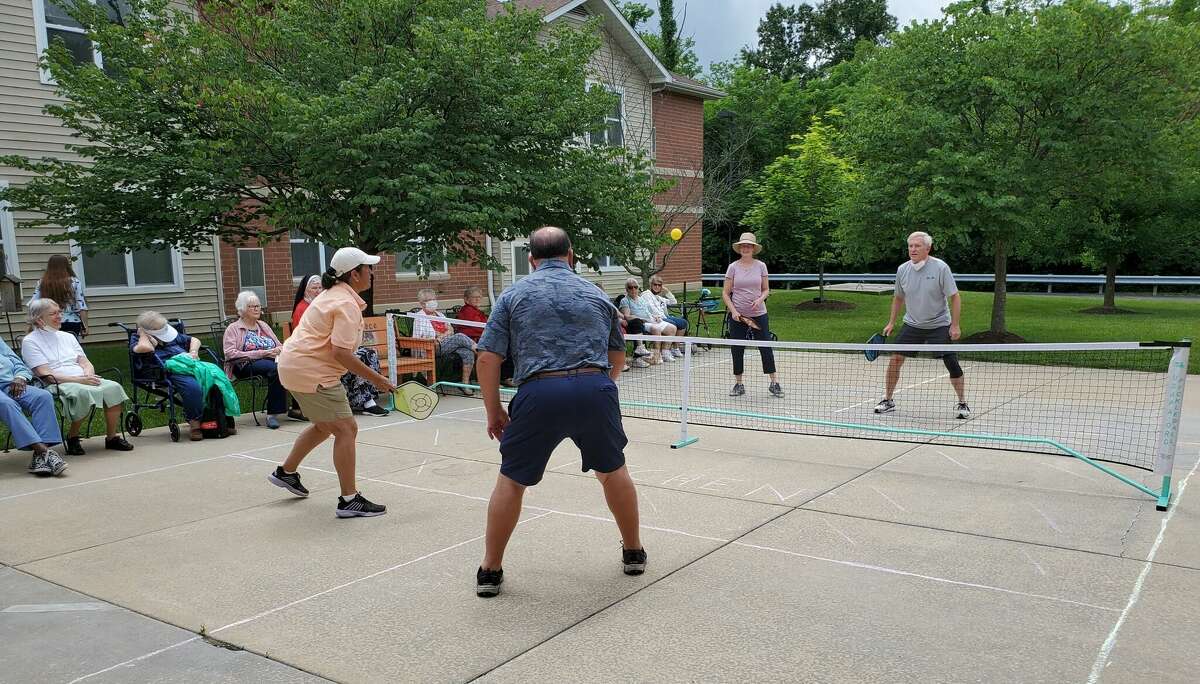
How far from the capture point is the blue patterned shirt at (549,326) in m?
4.05

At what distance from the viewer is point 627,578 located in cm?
445

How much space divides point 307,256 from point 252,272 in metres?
1.55

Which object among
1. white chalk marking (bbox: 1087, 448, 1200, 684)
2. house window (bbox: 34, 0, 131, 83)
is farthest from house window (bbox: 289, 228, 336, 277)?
white chalk marking (bbox: 1087, 448, 1200, 684)

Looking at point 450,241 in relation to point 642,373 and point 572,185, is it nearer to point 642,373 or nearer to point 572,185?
point 572,185

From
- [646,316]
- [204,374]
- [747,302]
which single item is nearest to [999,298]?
[646,316]

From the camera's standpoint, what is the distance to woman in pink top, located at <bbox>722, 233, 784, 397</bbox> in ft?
33.0

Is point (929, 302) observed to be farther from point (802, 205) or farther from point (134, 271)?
point (802, 205)

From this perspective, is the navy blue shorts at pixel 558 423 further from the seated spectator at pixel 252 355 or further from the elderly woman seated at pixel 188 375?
the seated spectator at pixel 252 355

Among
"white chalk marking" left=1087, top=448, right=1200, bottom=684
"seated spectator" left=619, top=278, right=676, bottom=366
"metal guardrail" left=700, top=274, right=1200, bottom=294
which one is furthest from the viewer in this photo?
"metal guardrail" left=700, top=274, right=1200, bottom=294

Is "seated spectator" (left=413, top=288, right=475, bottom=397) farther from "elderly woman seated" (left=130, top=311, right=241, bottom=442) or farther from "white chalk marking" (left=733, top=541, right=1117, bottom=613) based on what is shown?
"white chalk marking" (left=733, top=541, right=1117, bottom=613)

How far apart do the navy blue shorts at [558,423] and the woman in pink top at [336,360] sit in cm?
161

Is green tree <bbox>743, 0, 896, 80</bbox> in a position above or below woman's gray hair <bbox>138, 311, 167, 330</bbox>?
above

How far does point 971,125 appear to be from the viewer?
15.4 m

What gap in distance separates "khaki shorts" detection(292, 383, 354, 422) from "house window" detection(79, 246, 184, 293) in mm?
11615
